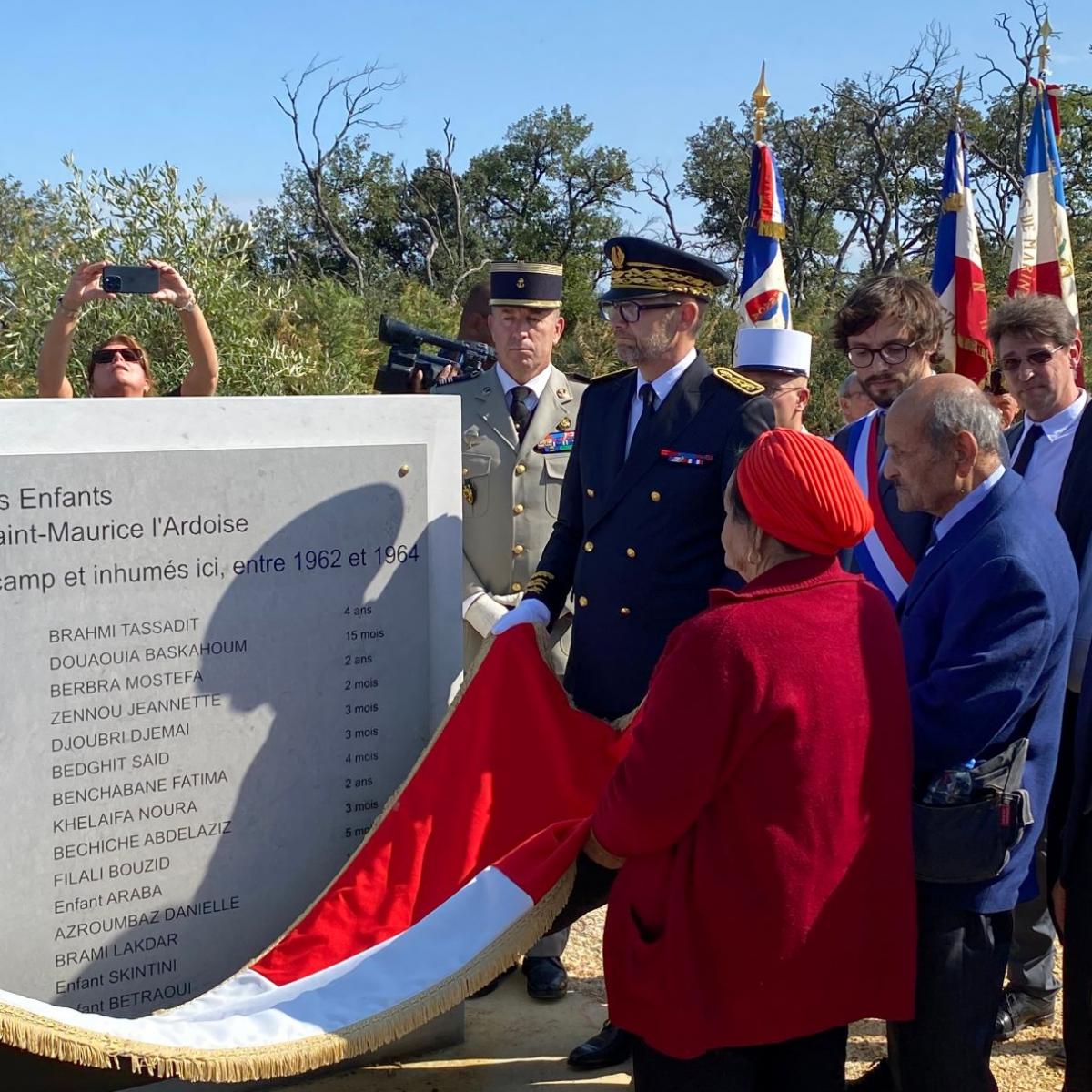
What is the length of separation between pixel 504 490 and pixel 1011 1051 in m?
2.22

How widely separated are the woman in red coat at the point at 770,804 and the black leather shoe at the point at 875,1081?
1012 millimetres

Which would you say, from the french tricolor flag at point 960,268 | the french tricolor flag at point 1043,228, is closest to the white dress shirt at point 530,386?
the french tricolor flag at point 960,268

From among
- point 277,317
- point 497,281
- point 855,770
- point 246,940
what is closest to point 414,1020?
point 246,940

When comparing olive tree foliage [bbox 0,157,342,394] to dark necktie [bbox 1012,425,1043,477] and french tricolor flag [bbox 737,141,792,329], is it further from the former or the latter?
dark necktie [bbox 1012,425,1043,477]

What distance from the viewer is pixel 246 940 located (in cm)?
299

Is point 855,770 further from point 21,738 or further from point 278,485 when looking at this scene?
point 21,738

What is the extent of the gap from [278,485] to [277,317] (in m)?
6.64

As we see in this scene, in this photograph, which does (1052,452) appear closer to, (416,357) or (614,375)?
(614,375)

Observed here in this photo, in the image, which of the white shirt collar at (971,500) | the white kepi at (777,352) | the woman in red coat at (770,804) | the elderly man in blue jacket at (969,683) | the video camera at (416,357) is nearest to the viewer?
the woman in red coat at (770,804)

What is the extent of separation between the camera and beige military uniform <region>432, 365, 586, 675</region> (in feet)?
12.4

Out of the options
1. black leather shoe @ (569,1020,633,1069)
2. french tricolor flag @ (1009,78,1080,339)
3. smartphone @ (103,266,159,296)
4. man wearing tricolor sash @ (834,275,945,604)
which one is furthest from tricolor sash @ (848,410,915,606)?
french tricolor flag @ (1009,78,1080,339)

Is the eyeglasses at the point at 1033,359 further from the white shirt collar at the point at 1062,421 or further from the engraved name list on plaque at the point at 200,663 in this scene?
the engraved name list on plaque at the point at 200,663

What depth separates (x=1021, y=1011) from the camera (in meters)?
3.50

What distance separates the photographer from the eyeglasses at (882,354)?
3.28 metres
